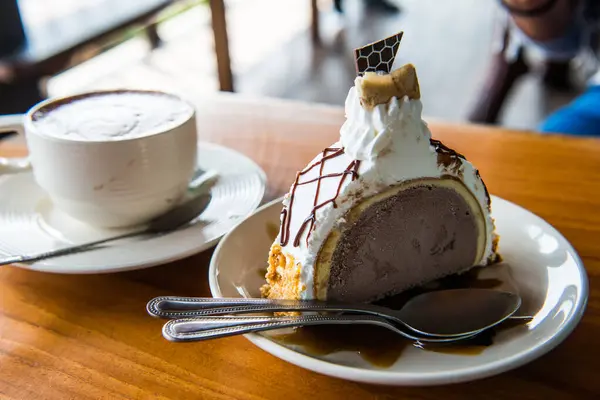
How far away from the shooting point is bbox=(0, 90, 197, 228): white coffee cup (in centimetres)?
69

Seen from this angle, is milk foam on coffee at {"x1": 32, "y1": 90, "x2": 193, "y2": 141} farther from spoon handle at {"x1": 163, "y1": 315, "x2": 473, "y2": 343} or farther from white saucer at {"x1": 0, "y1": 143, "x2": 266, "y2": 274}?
spoon handle at {"x1": 163, "y1": 315, "x2": 473, "y2": 343}

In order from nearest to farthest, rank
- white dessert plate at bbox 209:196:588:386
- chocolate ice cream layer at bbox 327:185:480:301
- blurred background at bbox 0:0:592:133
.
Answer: white dessert plate at bbox 209:196:588:386 < chocolate ice cream layer at bbox 327:185:480:301 < blurred background at bbox 0:0:592:133

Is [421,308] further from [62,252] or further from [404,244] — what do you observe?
[62,252]

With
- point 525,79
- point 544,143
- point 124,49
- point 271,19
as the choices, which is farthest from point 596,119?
point 271,19

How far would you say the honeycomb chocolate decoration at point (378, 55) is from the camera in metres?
0.56

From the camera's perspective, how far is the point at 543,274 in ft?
2.04

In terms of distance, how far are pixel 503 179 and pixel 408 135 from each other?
38 cm

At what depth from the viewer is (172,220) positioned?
76 cm

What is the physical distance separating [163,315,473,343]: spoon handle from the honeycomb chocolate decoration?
0.75ft

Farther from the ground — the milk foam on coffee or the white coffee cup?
the milk foam on coffee

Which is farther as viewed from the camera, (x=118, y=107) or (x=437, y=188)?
(x=118, y=107)

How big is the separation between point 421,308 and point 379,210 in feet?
0.34

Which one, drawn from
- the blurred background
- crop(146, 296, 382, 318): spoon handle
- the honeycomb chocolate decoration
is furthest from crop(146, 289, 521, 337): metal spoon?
the blurred background

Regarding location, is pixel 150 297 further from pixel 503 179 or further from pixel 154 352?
pixel 503 179
